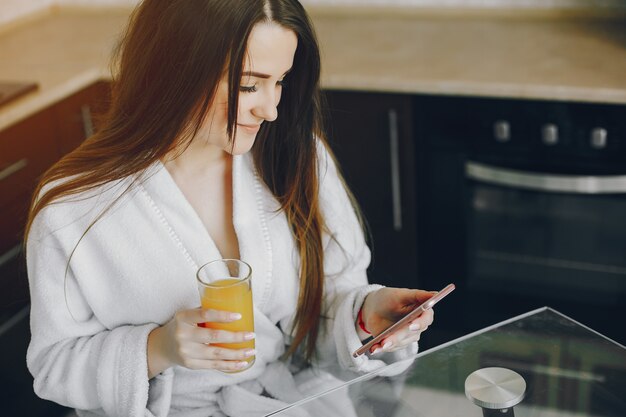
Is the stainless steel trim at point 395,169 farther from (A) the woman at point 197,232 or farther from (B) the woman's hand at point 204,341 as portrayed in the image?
(B) the woman's hand at point 204,341

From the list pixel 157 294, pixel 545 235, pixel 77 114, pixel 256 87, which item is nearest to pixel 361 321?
pixel 157 294

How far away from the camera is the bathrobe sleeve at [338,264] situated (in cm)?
165

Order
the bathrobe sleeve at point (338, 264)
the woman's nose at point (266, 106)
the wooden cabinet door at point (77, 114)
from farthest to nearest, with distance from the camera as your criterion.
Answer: the wooden cabinet door at point (77, 114) < the bathrobe sleeve at point (338, 264) < the woman's nose at point (266, 106)

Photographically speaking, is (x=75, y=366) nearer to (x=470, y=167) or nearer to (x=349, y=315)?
(x=349, y=315)

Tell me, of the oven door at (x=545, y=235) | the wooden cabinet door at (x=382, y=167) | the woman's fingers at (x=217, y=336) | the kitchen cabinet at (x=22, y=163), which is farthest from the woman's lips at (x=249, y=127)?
the oven door at (x=545, y=235)

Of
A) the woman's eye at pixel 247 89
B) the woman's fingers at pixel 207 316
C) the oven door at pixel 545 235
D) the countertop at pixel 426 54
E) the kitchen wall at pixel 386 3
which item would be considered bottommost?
the oven door at pixel 545 235

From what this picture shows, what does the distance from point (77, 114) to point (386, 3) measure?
3.47 ft

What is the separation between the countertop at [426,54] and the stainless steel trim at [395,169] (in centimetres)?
10

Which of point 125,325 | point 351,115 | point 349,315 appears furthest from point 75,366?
point 351,115

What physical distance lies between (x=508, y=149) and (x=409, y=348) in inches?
36.7

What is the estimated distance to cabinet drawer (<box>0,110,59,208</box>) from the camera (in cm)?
233

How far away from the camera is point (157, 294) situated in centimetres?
159

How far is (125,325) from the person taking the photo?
160cm

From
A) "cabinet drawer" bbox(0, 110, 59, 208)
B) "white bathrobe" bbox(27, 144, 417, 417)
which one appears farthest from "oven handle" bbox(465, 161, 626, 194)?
"cabinet drawer" bbox(0, 110, 59, 208)
